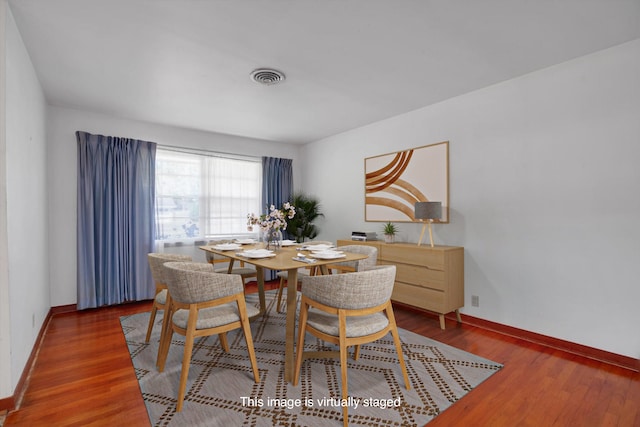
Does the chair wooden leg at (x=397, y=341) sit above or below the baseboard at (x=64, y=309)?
above

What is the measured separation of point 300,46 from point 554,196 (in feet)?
8.47

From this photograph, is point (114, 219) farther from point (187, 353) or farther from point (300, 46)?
point (300, 46)

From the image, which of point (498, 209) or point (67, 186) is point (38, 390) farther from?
point (498, 209)

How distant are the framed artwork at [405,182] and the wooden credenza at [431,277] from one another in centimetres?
51

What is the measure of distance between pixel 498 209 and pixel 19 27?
426cm

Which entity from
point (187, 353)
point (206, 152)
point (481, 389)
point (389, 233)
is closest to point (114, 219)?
point (206, 152)

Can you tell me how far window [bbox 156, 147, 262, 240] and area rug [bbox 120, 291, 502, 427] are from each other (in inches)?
82.1

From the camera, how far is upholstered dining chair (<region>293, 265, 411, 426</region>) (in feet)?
6.08

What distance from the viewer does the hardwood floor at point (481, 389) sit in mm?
1829

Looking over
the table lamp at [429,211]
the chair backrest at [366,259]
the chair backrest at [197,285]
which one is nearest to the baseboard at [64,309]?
the chair backrest at [197,285]

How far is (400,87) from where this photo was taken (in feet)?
10.6

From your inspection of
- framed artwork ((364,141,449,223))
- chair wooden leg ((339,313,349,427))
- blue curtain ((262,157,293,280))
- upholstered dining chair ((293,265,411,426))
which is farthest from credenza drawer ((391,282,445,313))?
blue curtain ((262,157,293,280))

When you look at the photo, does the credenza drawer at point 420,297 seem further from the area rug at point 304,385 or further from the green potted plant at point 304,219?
the green potted plant at point 304,219

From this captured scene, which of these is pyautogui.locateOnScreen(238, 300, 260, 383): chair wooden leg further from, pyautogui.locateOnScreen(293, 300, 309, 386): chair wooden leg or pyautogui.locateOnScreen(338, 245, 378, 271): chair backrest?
pyautogui.locateOnScreen(338, 245, 378, 271): chair backrest
